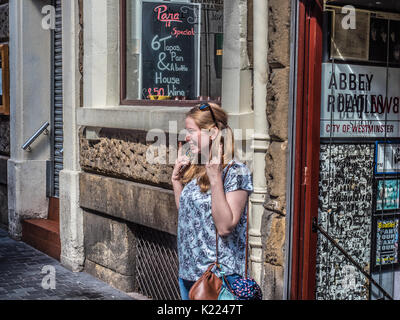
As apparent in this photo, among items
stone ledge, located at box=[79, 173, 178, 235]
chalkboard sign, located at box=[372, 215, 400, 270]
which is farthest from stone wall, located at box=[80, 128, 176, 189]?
chalkboard sign, located at box=[372, 215, 400, 270]

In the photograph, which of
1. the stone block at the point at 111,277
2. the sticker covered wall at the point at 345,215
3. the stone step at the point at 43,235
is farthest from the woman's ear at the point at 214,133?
the stone step at the point at 43,235

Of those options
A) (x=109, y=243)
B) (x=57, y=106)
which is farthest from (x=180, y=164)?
(x=57, y=106)

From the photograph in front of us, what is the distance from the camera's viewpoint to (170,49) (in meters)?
6.91

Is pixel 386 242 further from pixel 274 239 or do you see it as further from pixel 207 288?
pixel 207 288

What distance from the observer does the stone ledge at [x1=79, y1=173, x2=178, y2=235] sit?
20.4 ft

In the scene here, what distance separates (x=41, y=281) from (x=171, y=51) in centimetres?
273

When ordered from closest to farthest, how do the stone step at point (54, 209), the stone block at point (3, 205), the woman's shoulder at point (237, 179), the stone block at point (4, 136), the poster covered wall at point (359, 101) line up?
the woman's shoulder at point (237, 179) → the poster covered wall at point (359, 101) → the stone step at point (54, 209) → the stone block at point (4, 136) → the stone block at point (3, 205)

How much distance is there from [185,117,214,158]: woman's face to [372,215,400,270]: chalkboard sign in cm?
171

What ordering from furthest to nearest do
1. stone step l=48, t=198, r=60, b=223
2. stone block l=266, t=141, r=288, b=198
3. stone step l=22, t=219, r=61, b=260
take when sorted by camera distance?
stone step l=48, t=198, r=60, b=223 → stone step l=22, t=219, r=61, b=260 → stone block l=266, t=141, r=288, b=198

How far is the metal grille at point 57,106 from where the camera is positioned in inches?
356

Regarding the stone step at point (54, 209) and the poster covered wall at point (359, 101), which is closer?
the poster covered wall at point (359, 101)

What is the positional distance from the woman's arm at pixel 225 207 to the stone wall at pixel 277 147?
114cm

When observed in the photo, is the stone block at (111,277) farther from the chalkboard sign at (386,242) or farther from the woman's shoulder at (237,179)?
the woman's shoulder at (237,179)

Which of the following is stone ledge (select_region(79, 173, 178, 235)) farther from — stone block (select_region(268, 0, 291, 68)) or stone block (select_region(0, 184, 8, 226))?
stone block (select_region(0, 184, 8, 226))
